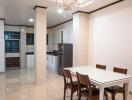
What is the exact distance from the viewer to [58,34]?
8.20m

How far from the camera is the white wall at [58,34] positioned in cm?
678

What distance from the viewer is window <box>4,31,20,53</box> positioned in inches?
336

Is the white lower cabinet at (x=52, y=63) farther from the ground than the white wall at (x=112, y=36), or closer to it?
closer to it

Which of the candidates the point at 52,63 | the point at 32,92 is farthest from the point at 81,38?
the point at 32,92

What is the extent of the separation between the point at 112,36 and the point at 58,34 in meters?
4.36

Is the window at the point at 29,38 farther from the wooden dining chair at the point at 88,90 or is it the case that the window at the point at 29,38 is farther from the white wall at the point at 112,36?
the wooden dining chair at the point at 88,90

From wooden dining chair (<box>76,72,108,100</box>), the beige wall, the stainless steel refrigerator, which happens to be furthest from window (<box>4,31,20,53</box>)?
wooden dining chair (<box>76,72,108,100</box>)

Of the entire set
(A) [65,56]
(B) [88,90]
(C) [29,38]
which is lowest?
(B) [88,90]

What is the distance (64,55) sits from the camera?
19.6 ft

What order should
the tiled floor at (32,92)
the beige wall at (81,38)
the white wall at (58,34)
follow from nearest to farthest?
the tiled floor at (32,92) < the beige wall at (81,38) < the white wall at (58,34)

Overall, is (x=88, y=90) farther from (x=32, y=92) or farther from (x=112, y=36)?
(x=112, y=36)

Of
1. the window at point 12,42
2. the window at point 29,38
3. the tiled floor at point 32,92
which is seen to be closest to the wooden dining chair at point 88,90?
the tiled floor at point 32,92

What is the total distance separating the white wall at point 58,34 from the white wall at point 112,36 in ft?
5.25

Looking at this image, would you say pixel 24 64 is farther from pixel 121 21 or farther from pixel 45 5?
pixel 121 21
